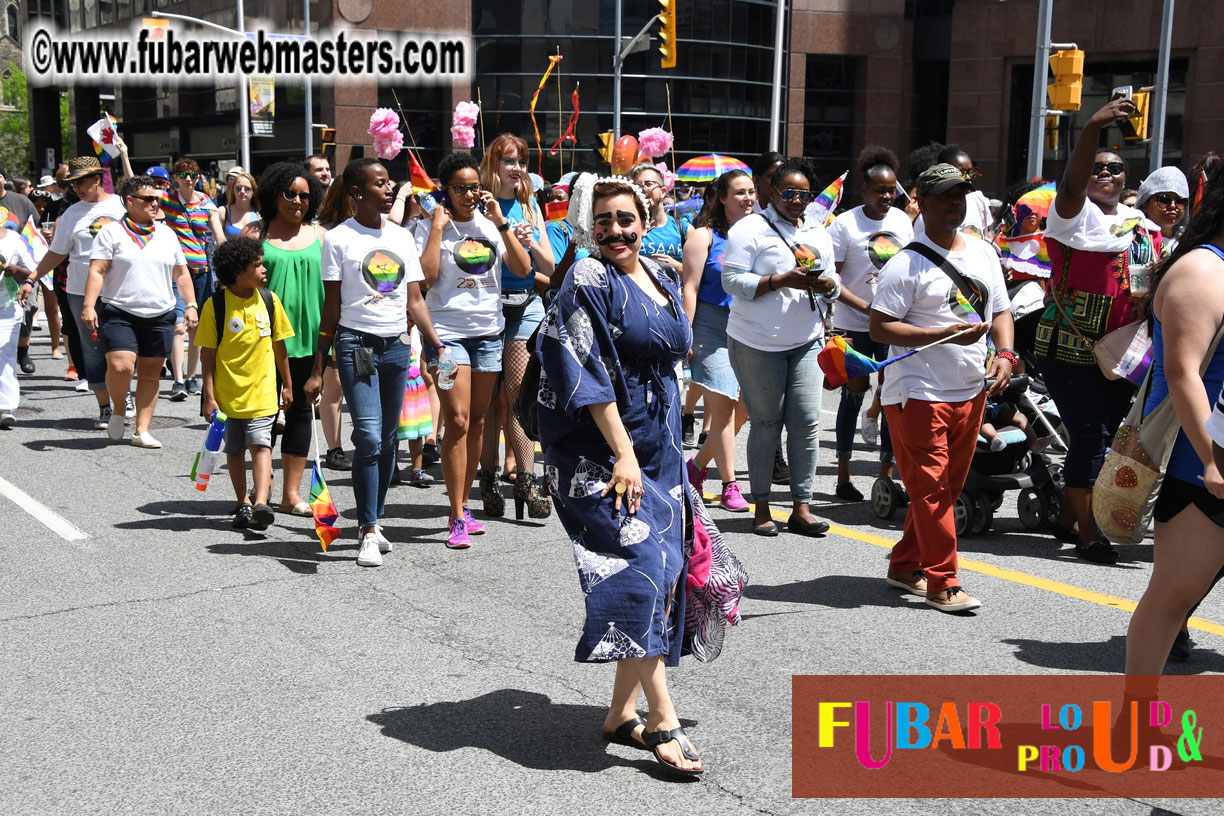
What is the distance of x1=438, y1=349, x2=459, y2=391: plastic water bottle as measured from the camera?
695 cm

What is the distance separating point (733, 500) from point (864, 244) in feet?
5.85

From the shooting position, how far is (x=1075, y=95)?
1920 cm

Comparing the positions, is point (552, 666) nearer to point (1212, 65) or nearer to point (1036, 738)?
point (1036, 738)

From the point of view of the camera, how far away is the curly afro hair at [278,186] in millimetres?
7320

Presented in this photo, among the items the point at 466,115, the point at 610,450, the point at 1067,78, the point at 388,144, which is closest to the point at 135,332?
the point at 388,144

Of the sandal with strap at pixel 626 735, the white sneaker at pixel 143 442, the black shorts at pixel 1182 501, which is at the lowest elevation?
the white sneaker at pixel 143 442

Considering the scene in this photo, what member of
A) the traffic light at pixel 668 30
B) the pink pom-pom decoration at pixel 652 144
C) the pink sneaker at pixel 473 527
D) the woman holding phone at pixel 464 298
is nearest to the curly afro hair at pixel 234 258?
the woman holding phone at pixel 464 298

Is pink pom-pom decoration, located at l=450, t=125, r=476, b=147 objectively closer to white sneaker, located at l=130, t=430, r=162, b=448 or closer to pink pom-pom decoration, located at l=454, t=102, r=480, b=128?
pink pom-pom decoration, located at l=454, t=102, r=480, b=128

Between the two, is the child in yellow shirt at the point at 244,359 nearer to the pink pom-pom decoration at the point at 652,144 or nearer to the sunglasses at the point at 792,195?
the sunglasses at the point at 792,195

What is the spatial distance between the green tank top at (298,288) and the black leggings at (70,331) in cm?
468

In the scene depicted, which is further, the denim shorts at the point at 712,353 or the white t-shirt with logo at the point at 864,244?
the white t-shirt with logo at the point at 864,244

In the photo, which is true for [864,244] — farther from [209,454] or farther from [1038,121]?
[1038,121]

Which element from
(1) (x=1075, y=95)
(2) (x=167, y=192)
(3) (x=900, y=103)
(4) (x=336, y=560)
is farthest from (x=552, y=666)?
(3) (x=900, y=103)

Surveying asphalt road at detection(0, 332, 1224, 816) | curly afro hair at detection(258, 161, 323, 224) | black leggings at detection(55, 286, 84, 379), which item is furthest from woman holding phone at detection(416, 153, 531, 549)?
black leggings at detection(55, 286, 84, 379)
